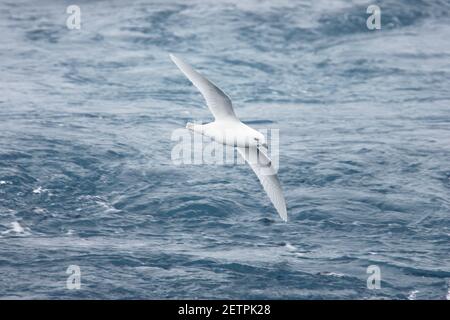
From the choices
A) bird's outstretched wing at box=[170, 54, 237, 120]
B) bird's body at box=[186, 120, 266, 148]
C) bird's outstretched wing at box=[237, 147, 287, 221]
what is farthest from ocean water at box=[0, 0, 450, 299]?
bird's outstretched wing at box=[170, 54, 237, 120]

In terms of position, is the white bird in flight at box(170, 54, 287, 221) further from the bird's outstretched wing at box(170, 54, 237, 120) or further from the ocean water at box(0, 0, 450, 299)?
the ocean water at box(0, 0, 450, 299)

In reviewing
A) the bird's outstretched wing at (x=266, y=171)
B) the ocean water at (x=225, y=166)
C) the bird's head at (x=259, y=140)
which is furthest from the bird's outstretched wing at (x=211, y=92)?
the ocean water at (x=225, y=166)

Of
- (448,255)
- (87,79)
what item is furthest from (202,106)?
(448,255)

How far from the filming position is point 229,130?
940 inches

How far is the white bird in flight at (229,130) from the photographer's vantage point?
23266mm

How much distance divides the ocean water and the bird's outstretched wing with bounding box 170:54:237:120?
193 inches

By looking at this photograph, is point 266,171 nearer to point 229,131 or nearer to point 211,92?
point 229,131

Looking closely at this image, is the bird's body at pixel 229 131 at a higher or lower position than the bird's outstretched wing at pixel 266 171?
higher

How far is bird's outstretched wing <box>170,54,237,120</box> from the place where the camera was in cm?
2312

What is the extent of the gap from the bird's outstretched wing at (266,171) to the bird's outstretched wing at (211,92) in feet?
4.10

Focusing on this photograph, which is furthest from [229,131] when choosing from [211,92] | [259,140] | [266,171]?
[266,171]

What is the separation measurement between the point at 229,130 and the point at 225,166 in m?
11.3

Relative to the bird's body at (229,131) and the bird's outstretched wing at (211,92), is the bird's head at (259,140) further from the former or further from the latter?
the bird's outstretched wing at (211,92)

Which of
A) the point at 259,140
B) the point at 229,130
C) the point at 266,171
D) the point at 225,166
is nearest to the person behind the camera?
the point at 259,140
